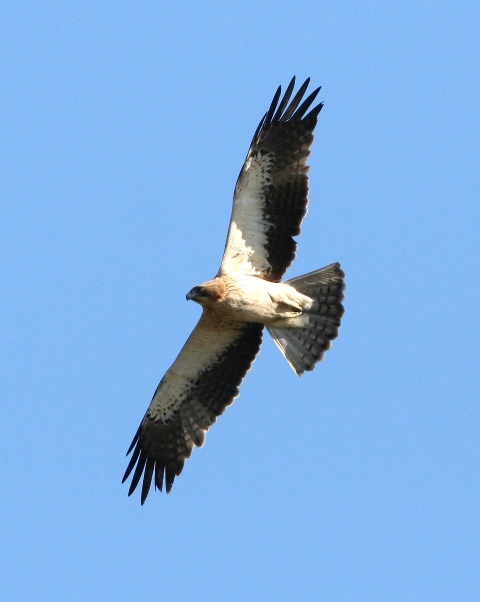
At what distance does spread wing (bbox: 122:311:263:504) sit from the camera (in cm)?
1266

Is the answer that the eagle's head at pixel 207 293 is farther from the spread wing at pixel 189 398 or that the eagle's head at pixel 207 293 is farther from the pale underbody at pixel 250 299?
the spread wing at pixel 189 398

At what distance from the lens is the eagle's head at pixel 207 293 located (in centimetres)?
1174

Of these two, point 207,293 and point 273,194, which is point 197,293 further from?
point 273,194

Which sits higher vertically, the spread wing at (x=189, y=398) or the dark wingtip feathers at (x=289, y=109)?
the dark wingtip feathers at (x=289, y=109)

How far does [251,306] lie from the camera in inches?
472

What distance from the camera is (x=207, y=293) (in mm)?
11758

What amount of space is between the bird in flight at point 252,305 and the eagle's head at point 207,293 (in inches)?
0.4

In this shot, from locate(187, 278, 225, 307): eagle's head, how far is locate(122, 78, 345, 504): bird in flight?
0.01 m

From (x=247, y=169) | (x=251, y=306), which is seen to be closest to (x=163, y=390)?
(x=251, y=306)

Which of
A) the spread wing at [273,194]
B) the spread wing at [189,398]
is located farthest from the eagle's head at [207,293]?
the spread wing at [189,398]

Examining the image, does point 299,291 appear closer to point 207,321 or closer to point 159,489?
point 207,321

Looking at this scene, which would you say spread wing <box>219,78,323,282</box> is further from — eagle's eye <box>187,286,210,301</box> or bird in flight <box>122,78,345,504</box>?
eagle's eye <box>187,286,210,301</box>

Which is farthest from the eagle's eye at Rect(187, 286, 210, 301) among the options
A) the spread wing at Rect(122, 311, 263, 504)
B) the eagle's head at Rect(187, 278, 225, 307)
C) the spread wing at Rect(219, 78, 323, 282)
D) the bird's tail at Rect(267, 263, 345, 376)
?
the bird's tail at Rect(267, 263, 345, 376)

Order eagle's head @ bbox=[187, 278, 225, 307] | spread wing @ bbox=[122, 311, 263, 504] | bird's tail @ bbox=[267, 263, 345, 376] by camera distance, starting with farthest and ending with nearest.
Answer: spread wing @ bbox=[122, 311, 263, 504] → bird's tail @ bbox=[267, 263, 345, 376] → eagle's head @ bbox=[187, 278, 225, 307]
